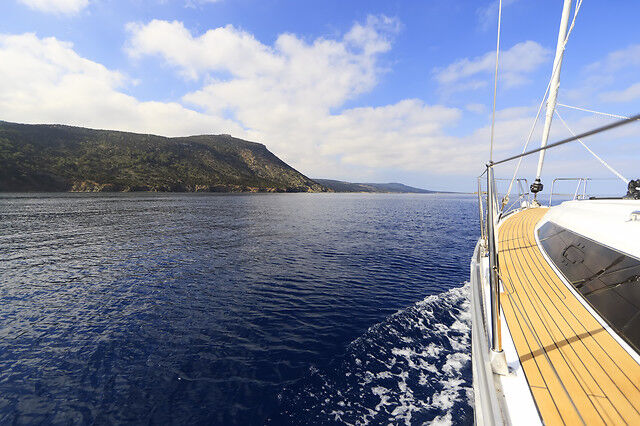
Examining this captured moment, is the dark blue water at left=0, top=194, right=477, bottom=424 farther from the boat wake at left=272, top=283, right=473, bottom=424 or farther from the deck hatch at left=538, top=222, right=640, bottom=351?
the deck hatch at left=538, top=222, right=640, bottom=351

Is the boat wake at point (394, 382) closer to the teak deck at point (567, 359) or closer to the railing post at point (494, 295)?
the teak deck at point (567, 359)

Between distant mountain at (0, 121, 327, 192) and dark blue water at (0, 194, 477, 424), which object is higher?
distant mountain at (0, 121, 327, 192)

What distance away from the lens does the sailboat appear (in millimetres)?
3273

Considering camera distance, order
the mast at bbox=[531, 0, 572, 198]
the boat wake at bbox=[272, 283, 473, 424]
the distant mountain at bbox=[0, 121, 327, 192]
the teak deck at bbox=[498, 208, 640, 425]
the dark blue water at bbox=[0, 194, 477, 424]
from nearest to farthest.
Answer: the teak deck at bbox=[498, 208, 640, 425] → the boat wake at bbox=[272, 283, 473, 424] → the dark blue water at bbox=[0, 194, 477, 424] → the mast at bbox=[531, 0, 572, 198] → the distant mountain at bbox=[0, 121, 327, 192]

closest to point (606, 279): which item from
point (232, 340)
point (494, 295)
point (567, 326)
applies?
point (567, 326)

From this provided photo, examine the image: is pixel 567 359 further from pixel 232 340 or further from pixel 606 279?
pixel 232 340

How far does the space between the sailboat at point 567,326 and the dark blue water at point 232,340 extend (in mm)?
2384

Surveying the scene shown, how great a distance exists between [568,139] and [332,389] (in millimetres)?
6778

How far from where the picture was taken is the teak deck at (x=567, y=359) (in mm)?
3168

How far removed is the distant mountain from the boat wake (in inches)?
5394

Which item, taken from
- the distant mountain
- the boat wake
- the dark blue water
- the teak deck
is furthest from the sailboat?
the distant mountain

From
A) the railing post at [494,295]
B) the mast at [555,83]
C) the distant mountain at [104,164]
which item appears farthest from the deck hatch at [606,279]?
the distant mountain at [104,164]

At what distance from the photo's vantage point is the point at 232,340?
8.36 meters

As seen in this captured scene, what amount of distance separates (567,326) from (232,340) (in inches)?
345
